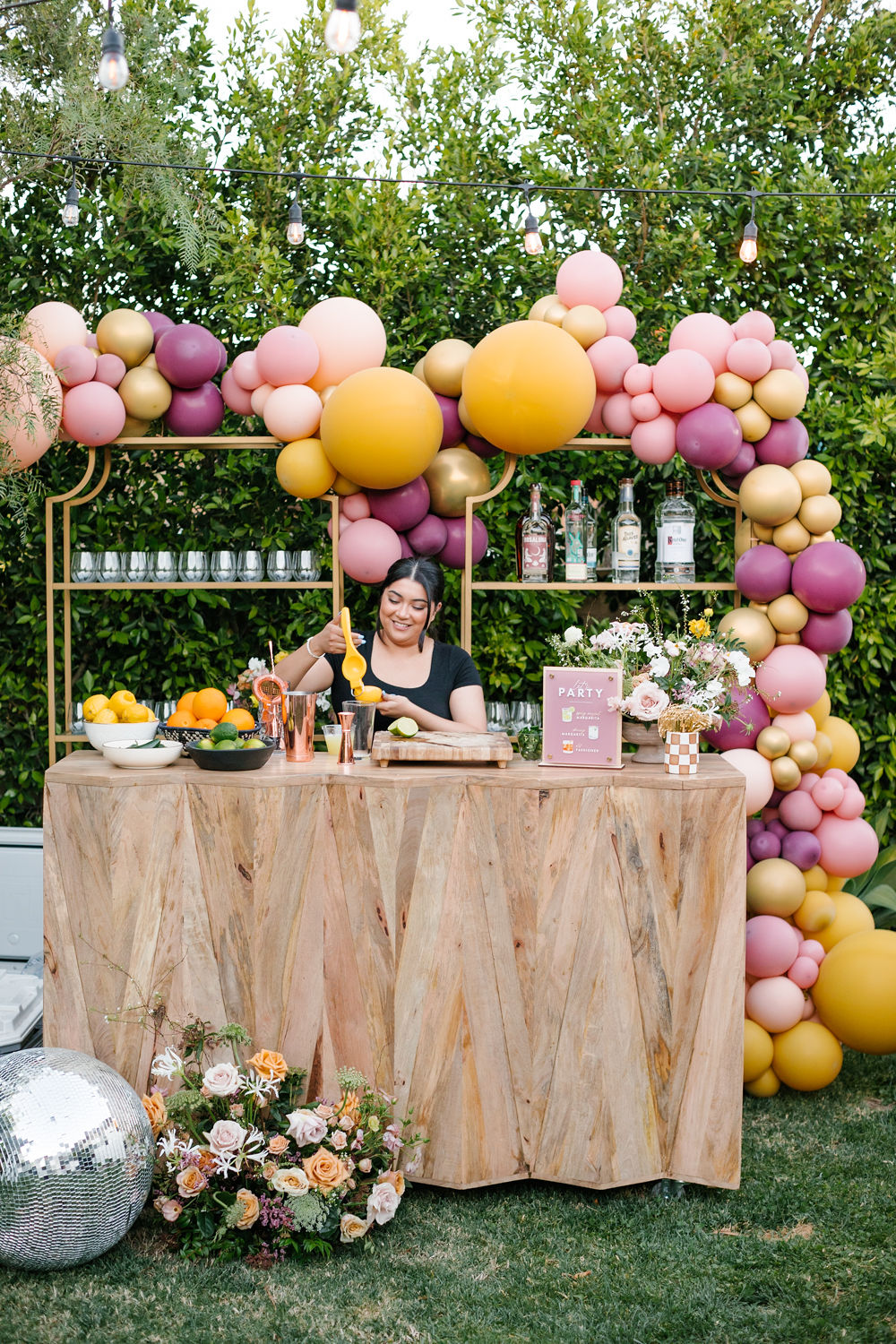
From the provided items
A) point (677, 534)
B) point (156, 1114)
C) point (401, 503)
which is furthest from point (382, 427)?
point (156, 1114)

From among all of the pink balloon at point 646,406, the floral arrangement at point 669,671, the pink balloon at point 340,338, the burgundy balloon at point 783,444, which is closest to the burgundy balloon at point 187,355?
the pink balloon at point 340,338

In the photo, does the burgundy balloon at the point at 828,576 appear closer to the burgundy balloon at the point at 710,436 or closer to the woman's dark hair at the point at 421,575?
the burgundy balloon at the point at 710,436

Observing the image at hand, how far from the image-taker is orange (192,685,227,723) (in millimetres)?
2908

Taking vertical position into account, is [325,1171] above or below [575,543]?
below

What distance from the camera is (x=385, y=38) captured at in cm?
452

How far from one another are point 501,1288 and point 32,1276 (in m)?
0.96

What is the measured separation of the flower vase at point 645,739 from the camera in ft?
9.07

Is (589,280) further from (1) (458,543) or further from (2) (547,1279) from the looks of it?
(2) (547,1279)

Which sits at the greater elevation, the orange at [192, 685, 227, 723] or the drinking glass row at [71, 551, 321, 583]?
the drinking glass row at [71, 551, 321, 583]

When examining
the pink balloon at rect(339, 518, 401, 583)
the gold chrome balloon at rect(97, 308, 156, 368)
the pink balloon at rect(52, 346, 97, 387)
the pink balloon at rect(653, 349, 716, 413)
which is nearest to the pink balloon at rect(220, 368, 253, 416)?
the gold chrome balloon at rect(97, 308, 156, 368)

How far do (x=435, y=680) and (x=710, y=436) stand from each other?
107 centimetres

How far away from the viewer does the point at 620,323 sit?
3.55m

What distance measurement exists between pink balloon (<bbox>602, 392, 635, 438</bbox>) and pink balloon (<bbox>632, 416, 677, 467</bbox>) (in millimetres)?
47

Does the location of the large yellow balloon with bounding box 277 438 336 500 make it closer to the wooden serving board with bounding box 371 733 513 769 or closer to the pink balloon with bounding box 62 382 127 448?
the pink balloon with bounding box 62 382 127 448
